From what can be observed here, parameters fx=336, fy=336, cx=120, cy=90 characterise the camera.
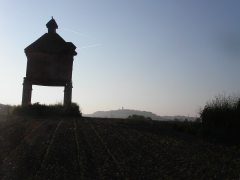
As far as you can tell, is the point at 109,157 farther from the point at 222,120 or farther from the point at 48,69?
the point at 48,69

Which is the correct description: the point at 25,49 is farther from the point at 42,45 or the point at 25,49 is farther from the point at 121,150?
the point at 121,150

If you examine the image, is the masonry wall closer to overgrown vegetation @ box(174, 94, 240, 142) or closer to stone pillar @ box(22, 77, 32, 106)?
stone pillar @ box(22, 77, 32, 106)

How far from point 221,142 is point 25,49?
18.7m

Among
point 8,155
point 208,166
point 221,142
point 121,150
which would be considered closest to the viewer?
point 208,166

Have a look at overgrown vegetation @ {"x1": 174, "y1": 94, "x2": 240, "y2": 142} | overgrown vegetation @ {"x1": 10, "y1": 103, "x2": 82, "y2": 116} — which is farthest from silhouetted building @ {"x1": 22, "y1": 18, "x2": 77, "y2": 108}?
overgrown vegetation @ {"x1": 174, "y1": 94, "x2": 240, "y2": 142}

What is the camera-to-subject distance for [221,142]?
15.5 metres

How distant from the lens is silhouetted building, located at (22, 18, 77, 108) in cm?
2761

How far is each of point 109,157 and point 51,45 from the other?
749 inches

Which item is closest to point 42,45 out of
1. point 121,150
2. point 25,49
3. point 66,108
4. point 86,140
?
point 25,49

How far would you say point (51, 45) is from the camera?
28094 mm

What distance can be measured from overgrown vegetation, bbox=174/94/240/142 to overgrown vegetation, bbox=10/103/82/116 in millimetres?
11377

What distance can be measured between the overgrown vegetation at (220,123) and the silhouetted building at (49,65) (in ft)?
38.8

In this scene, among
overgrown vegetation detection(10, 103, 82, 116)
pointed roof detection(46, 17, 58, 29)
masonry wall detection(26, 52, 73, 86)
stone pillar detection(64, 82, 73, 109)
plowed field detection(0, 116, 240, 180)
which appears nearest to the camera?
plowed field detection(0, 116, 240, 180)

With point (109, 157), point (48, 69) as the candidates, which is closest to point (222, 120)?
point (109, 157)
